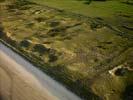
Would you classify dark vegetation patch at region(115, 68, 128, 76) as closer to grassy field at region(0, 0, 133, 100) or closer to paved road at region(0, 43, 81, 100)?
grassy field at region(0, 0, 133, 100)

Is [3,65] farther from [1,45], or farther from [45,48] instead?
[45,48]

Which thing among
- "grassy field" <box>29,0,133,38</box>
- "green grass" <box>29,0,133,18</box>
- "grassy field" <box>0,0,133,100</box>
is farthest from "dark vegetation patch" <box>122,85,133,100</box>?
"green grass" <box>29,0,133,18</box>

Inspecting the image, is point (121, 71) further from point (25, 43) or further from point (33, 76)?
point (25, 43)

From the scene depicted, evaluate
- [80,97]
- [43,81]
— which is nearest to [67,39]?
[43,81]

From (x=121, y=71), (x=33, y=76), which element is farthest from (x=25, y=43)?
(x=121, y=71)

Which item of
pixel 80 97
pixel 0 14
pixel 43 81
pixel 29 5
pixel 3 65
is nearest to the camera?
pixel 80 97

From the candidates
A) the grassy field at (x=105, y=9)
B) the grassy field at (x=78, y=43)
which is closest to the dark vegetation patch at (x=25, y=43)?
the grassy field at (x=78, y=43)

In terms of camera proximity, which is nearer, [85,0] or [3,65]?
[3,65]
